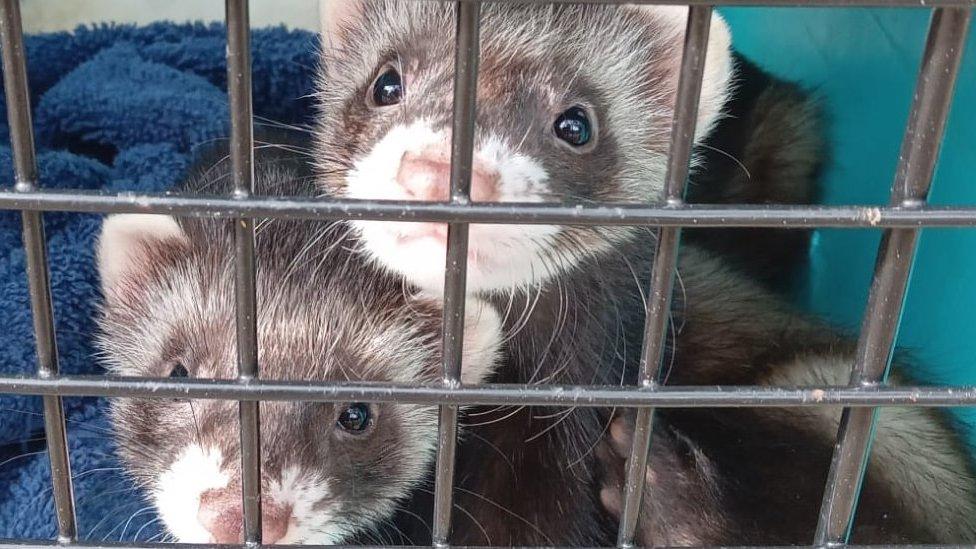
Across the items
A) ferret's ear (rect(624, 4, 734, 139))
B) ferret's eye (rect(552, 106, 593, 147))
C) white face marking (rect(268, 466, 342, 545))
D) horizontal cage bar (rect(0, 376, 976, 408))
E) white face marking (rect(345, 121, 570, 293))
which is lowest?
white face marking (rect(268, 466, 342, 545))

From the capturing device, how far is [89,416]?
1517mm

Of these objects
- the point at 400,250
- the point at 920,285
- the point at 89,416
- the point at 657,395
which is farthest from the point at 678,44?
the point at 89,416

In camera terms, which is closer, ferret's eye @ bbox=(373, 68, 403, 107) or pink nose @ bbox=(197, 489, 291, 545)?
pink nose @ bbox=(197, 489, 291, 545)

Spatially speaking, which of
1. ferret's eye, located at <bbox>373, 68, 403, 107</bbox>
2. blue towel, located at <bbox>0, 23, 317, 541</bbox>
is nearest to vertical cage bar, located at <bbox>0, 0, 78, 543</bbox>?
blue towel, located at <bbox>0, 23, 317, 541</bbox>

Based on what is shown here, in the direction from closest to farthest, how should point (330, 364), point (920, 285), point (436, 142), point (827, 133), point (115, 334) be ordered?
point (436, 142)
point (330, 364)
point (115, 334)
point (920, 285)
point (827, 133)

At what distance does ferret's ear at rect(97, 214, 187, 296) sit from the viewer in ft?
4.54

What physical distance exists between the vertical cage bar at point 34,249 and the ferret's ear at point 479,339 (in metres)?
0.54

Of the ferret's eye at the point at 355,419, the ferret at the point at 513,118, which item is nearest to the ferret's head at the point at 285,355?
the ferret's eye at the point at 355,419

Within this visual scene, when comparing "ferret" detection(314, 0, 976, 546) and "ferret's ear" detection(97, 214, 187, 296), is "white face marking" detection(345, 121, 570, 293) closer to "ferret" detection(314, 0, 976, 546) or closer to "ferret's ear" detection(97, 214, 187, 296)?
"ferret" detection(314, 0, 976, 546)

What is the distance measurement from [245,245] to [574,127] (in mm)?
664

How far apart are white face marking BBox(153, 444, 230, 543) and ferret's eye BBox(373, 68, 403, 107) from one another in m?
0.52

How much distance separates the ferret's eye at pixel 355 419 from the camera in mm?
1284

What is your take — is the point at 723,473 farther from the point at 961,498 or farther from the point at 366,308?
the point at 366,308

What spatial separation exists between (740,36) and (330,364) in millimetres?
1547
